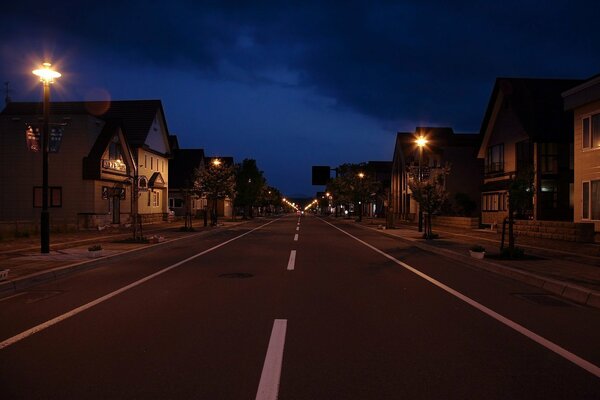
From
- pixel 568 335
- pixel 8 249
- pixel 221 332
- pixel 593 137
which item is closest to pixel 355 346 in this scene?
pixel 221 332

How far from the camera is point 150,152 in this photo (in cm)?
4578

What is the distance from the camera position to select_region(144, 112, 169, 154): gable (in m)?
45.6

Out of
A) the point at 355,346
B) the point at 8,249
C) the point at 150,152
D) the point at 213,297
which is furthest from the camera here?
the point at 150,152

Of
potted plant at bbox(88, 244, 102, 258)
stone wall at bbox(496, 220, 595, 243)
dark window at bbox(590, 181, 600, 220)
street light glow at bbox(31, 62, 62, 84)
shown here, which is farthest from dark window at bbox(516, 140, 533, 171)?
street light glow at bbox(31, 62, 62, 84)

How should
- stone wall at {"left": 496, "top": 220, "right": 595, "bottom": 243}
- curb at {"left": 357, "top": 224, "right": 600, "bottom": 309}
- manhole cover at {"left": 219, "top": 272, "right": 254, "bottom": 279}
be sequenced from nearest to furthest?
curb at {"left": 357, "top": 224, "right": 600, "bottom": 309}, manhole cover at {"left": 219, "top": 272, "right": 254, "bottom": 279}, stone wall at {"left": 496, "top": 220, "right": 595, "bottom": 243}

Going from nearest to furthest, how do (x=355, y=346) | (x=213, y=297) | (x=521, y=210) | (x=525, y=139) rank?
(x=355, y=346) → (x=213, y=297) → (x=521, y=210) → (x=525, y=139)

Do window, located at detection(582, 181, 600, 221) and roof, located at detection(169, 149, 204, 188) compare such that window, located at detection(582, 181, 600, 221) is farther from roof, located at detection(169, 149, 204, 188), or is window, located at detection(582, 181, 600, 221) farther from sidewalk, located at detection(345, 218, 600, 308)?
roof, located at detection(169, 149, 204, 188)

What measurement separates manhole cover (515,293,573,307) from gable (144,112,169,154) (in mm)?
38180

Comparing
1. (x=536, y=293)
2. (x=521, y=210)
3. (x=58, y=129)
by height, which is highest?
(x=58, y=129)

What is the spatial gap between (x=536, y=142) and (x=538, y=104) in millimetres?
3447

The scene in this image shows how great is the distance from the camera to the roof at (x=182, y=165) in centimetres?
6294

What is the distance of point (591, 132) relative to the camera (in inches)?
981

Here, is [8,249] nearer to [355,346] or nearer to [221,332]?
[221,332]

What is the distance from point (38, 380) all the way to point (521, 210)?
49.3 feet
